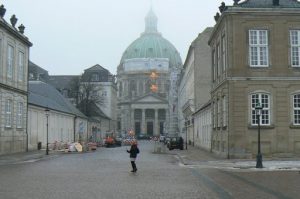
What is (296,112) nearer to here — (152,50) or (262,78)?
(262,78)

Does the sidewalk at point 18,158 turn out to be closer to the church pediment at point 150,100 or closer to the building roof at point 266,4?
the building roof at point 266,4

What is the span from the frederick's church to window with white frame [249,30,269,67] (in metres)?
137

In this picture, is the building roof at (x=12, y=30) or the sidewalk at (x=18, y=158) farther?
the building roof at (x=12, y=30)

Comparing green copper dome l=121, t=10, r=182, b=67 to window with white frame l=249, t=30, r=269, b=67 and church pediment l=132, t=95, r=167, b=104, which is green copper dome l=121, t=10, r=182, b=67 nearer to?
church pediment l=132, t=95, r=167, b=104

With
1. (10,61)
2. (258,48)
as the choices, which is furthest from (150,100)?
(258,48)

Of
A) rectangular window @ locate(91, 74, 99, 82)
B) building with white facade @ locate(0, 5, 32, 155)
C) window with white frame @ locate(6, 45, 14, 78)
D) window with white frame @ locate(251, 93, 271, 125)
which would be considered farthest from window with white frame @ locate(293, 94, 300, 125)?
rectangular window @ locate(91, 74, 99, 82)

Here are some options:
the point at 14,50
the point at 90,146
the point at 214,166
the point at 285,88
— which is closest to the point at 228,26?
the point at 285,88

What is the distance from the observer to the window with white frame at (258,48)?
37.0 meters

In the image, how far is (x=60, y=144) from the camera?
60.8 m

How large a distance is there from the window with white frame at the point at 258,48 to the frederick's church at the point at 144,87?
137 m

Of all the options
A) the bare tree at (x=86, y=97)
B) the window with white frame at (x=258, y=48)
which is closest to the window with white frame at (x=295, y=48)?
the window with white frame at (x=258, y=48)

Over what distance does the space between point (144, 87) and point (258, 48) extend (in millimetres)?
144278

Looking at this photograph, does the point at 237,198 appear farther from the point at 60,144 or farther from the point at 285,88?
the point at 60,144

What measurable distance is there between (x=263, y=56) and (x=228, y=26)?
10.0 ft
